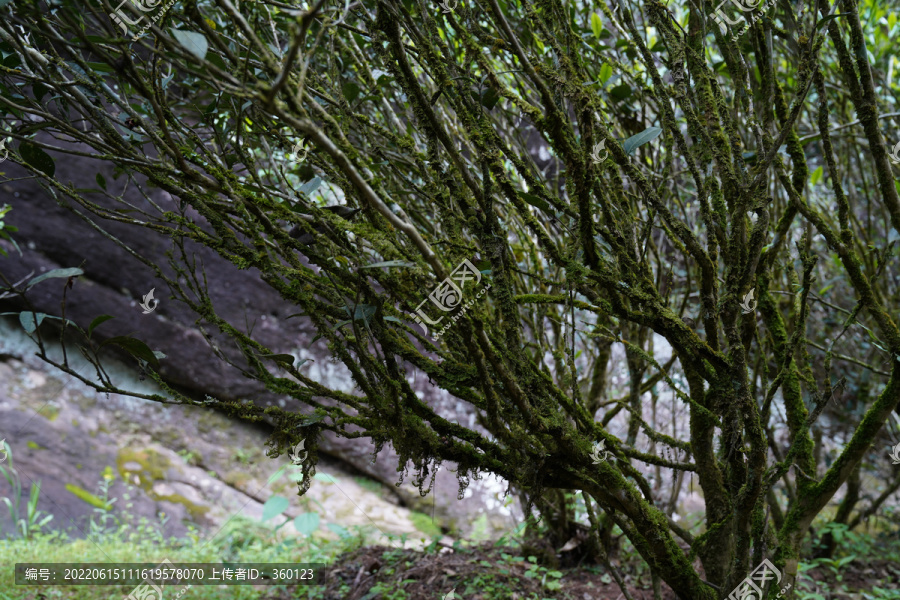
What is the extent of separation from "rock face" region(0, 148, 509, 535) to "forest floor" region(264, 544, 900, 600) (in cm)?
135

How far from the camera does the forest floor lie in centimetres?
202

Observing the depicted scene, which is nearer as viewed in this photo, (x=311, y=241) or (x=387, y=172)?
(x=311, y=241)

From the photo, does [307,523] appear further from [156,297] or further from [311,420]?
[156,297]

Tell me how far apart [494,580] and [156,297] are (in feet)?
10.1

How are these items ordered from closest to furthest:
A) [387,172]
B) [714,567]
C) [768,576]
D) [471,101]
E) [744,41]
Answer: [471,101]
[768,576]
[714,567]
[744,41]
[387,172]

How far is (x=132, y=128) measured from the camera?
115 cm

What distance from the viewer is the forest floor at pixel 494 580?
2023 millimetres

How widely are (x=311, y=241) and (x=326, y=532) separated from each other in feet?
8.98

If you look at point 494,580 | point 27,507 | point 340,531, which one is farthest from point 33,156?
point 27,507

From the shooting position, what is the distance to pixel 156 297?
3910 millimetres

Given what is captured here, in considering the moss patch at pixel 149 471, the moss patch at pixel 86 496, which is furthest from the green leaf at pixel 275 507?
the moss patch at pixel 86 496

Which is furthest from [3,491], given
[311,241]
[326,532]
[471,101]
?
[471,101]

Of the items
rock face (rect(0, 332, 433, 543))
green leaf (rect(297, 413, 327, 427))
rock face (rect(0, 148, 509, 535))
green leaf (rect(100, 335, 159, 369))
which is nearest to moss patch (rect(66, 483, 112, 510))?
rock face (rect(0, 332, 433, 543))

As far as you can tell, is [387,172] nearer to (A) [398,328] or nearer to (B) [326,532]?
(A) [398,328]
